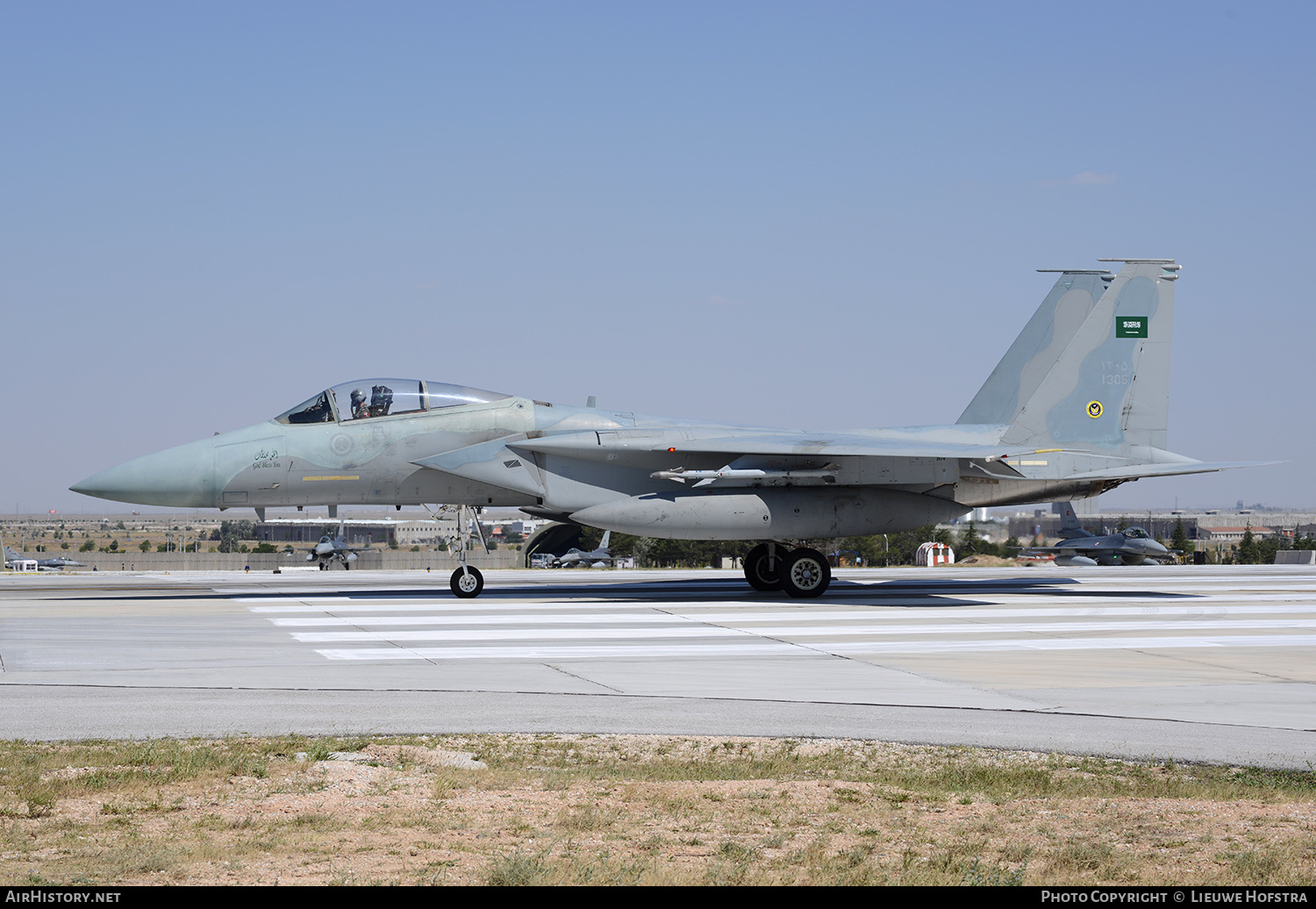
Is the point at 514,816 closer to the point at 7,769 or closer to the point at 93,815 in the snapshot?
the point at 93,815

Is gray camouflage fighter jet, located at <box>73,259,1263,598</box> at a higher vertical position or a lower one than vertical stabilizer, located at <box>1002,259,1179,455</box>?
lower

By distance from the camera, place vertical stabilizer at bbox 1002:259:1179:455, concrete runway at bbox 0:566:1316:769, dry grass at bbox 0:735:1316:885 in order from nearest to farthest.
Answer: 1. dry grass at bbox 0:735:1316:885
2. concrete runway at bbox 0:566:1316:769
3. vertical stabilizer at bbox 1002:259:1179:455

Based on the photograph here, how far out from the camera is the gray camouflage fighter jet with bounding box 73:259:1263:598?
690 inches

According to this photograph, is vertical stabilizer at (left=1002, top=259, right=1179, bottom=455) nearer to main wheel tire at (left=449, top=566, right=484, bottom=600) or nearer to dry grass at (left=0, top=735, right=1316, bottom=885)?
main wheel tire at (left=449, top=566, right=484, bottom=600)

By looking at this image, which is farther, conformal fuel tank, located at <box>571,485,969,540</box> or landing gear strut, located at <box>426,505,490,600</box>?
landing gear strut, located at <box>426,505,490,600</box>

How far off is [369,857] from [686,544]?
79497 millimetres

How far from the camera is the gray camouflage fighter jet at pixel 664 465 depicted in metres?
17.5

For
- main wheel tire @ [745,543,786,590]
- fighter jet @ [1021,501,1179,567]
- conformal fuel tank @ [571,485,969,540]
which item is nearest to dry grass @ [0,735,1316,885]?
conformal fuel tank @ [571,485,969,540]

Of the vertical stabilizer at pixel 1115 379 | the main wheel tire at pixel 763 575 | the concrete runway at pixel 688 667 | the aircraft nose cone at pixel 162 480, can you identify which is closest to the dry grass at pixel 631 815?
the concrete runway at pixel 688 667

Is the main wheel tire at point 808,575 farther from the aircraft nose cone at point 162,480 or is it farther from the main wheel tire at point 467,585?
the aircraft nose cone at point 162,480

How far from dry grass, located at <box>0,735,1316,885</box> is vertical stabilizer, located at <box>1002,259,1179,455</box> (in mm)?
15112

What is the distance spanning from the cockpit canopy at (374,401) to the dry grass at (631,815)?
11.5 meters
